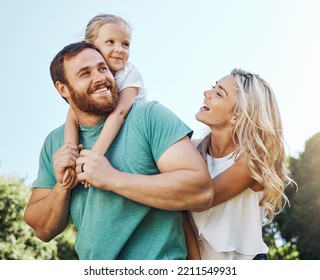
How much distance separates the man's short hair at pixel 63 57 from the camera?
2.89 meters

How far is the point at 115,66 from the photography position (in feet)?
10.6

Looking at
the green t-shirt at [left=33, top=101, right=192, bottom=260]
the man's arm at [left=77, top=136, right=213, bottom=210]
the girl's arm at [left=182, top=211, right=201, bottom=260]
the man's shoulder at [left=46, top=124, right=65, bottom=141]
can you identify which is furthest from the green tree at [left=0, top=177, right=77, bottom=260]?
the man's arm at [left=77, top=136, right=213, bottom=210]

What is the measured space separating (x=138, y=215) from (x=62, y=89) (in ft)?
2.39

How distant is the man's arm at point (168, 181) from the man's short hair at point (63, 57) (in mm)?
513

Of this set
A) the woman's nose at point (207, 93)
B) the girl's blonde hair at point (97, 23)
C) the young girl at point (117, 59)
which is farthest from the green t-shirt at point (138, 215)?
the girl's blonde hair at point (97, 23)

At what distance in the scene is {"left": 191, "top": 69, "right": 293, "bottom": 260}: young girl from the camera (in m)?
2.94

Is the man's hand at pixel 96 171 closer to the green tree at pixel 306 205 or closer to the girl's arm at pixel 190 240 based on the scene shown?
the girl's arm at pixel 190 240

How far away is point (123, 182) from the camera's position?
2.54 m

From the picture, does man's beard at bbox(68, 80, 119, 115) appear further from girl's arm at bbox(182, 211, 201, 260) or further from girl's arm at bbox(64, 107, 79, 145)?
girl's arm at bbox(182, 211, 201, 260)

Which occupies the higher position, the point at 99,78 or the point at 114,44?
the point at 114,44

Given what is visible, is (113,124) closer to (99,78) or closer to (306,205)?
(99,78)

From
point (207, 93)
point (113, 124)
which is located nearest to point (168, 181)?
point (113, 124)

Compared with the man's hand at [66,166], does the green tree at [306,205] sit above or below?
below
